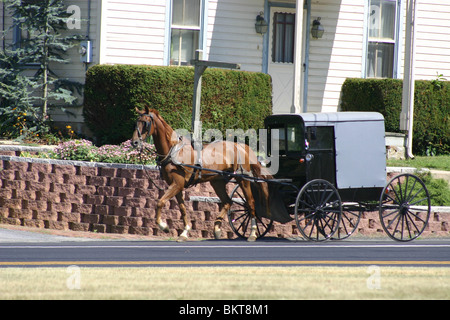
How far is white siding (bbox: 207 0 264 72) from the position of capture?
66.3 ft

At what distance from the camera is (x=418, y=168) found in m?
17.2

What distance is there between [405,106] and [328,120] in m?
7.56

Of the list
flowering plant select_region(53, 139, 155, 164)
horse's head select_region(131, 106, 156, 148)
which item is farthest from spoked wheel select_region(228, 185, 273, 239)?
horse's head select_region(131, 106, 156, 148)

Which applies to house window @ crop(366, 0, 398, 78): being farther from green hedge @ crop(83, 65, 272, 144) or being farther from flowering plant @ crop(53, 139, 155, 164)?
flowering plant @ crop(53, 139, 155, 164)

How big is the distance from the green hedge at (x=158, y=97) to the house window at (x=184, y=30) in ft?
4.95

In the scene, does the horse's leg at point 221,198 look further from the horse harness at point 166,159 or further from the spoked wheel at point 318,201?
the spoked wheel at point 318,201

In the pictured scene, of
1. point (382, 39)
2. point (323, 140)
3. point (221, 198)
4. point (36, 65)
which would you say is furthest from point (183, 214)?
point (382, 39)

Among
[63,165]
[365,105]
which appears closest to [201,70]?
[63,165]

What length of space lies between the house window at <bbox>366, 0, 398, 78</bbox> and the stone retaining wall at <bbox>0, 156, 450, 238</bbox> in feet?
25.2

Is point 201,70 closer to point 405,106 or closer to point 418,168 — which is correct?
point 418,168

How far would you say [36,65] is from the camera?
1934cm

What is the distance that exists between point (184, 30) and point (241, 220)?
6851mm

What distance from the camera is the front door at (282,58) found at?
2139 cm

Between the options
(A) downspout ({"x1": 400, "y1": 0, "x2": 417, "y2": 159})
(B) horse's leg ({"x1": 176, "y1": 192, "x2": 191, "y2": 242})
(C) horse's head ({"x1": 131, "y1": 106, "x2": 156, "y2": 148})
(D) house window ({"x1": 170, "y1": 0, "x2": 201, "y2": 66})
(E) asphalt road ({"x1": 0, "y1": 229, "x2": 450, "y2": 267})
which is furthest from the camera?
(A) downspout ({"x1": 400, "y1": 0, "x2": 417, "y2": 159})
